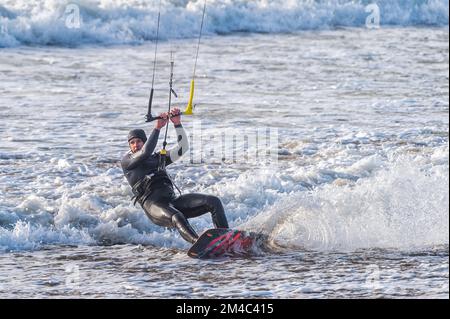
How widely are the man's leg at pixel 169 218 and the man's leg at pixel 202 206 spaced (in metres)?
0.17

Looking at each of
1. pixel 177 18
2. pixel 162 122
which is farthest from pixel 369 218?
pixel 177 18

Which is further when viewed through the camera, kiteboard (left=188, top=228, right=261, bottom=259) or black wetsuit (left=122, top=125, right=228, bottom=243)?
black wetsuit (left=122, top=125, right=228, bottom=243)

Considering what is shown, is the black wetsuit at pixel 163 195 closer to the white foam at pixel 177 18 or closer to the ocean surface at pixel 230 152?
the ocean surface at pixel 230 152

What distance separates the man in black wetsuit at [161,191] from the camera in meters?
12.8

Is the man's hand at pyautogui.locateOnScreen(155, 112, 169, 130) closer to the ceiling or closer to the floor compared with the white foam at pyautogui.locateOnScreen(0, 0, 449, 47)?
closer to the floor

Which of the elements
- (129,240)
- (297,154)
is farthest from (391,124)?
(129,240)

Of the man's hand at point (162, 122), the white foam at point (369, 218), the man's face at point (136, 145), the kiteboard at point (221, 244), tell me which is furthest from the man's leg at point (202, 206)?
the man's hand at point (162, 122)

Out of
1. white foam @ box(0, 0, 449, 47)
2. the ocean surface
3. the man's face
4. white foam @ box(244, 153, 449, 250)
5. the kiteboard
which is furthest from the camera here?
white foam @ box(0, 0, 449, 47)

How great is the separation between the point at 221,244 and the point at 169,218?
832 millimetres

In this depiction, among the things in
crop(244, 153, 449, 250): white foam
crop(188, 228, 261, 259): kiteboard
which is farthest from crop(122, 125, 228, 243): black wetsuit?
crop(244, 153, 449, 250): white foam

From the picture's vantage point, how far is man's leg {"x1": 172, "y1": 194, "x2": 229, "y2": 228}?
12870mm

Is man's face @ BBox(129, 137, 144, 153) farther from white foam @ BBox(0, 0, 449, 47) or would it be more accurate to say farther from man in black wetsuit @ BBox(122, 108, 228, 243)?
white foam @ BBox(0, 0, 449, 47)

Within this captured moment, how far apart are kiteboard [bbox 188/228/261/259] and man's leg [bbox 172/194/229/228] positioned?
Result: 1.48ft

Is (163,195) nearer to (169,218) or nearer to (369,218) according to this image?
(169,218)
